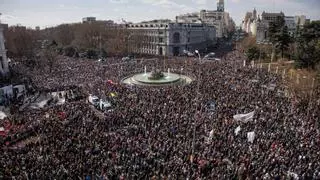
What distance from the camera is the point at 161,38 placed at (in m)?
91.2

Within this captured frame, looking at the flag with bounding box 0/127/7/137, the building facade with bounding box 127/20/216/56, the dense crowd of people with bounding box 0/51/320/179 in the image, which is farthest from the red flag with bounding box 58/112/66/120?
the building facade with bounding box 127/20/216/56

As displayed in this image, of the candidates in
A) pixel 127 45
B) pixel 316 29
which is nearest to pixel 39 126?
pixel 316 29

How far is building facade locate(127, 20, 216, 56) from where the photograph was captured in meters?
89.1

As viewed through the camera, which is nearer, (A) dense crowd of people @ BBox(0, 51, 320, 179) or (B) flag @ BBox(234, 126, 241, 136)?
(A) dense crowd of people @ BBox(0, 51, 320, 179)

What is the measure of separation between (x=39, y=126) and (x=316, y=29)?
52.2 metres

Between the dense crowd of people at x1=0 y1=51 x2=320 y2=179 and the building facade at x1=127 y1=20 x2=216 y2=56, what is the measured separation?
58315mm

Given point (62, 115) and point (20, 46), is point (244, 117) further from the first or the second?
point (20, 46)

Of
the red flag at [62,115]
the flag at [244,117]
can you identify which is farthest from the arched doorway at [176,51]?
the flag at [244,117]

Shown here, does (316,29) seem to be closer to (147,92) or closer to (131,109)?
(147,92)

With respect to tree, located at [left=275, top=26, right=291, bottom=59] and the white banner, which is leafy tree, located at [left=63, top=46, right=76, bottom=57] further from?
the white banner

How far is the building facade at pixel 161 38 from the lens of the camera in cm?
8912

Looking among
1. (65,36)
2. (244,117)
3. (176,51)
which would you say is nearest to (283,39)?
Answer: (244,117)

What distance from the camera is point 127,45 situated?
278 ft

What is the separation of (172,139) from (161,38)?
73.7m
